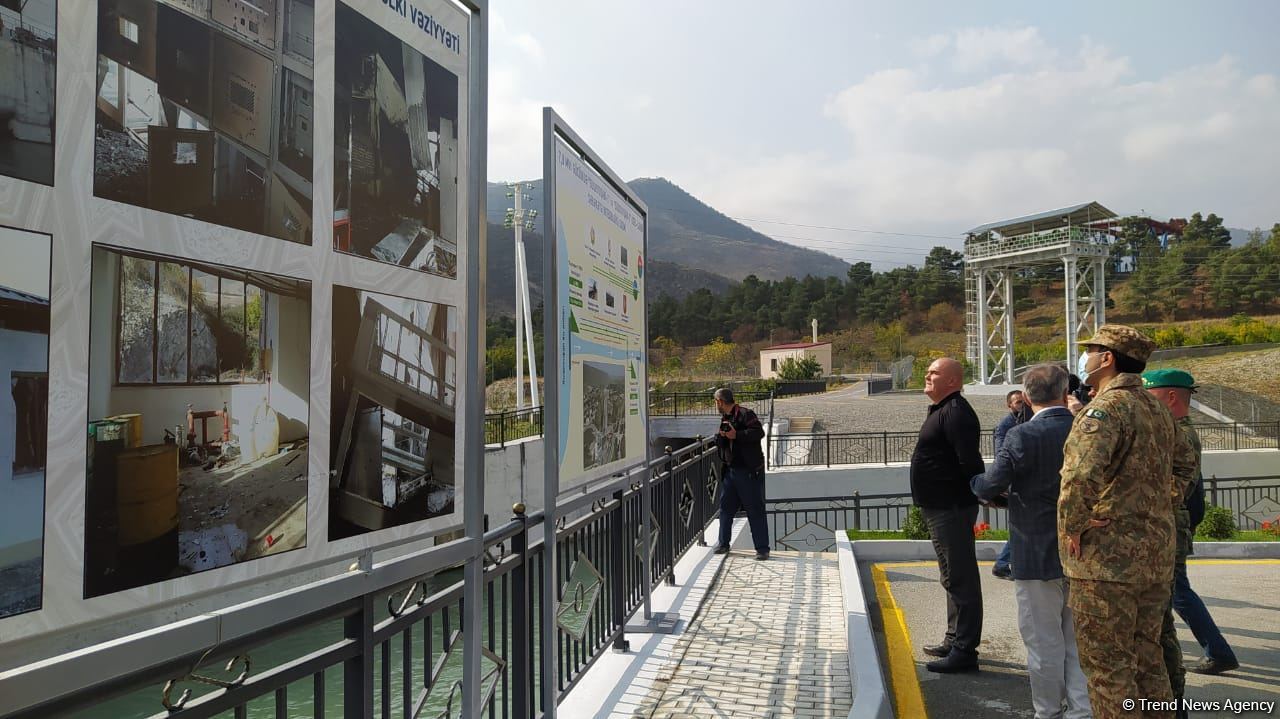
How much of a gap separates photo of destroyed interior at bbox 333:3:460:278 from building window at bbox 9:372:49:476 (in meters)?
0.89

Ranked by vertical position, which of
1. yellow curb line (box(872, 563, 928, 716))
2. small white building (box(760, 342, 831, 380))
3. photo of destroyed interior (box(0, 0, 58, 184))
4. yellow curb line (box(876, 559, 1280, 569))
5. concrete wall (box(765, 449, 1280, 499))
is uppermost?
small white building (box(760, 342, 831, 380))

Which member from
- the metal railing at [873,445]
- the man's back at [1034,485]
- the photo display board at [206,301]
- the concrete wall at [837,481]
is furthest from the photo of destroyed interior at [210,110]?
the metal railing at [873,445]

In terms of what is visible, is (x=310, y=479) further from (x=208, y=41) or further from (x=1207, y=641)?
(x=1207, y=641)

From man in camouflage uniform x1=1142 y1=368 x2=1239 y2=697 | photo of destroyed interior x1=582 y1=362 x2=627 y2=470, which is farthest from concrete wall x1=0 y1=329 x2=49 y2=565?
man in camouflage uniform x1=1142 y1=368 x2=1239 y2=697

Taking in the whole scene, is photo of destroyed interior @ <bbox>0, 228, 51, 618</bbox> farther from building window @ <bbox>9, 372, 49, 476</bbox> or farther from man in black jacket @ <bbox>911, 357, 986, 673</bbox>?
man in black jacket @ <bbox>911, 357, 986, 673</bbox>

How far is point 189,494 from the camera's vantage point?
1663 mm

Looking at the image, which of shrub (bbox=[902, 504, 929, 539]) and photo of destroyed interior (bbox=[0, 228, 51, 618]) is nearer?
photo of destroyed interior (bbox=[0, 228, 51, 618])

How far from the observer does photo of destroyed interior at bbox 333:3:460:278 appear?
2.19 meters

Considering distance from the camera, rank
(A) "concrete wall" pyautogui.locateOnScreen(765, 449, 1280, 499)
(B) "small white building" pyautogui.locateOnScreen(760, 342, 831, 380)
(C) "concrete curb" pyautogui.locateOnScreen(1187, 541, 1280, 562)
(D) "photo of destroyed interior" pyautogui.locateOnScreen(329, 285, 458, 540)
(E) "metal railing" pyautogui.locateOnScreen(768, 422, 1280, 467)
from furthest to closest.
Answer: (B) "small white building" pyautogui.locateOnScreen(760, 342, 831, 380) < (E) "metal railing" pyautogui.locateOnScreen(768, 422, 1280, 467) < (A) "concrete wall" pyautogui.locateOnScreen(765, 449, 1280, 499) < (C) "concrete curb" pyautogui.locateOnScreen(1187, 541, 1280, 562) < (D) "photo of destroyed interior" pyautogui.locateOnScreen(329, 285, 458, 540)

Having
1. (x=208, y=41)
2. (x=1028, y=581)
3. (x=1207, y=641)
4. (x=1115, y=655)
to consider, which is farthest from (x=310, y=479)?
(x=1207, y=641)

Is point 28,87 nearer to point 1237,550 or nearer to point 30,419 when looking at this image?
point 30,419

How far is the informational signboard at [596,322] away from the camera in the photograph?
176 inches

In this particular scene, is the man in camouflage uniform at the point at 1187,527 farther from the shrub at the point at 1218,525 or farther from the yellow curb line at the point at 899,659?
the shrub at the point at 1218,525

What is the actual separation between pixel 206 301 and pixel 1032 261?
172 feet
